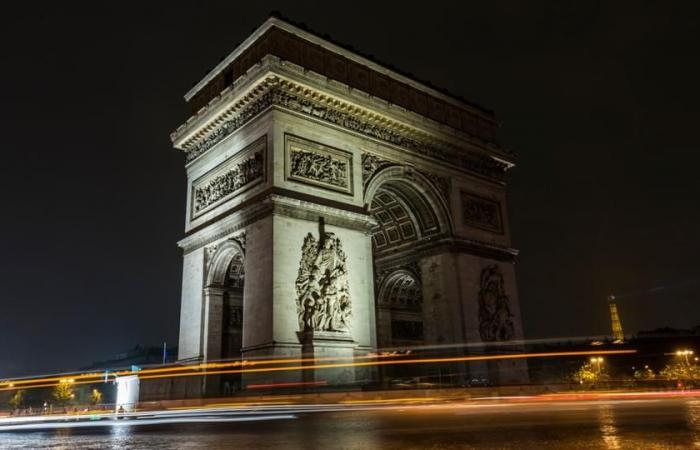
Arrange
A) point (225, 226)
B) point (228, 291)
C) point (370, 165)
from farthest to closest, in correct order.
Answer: point (370, 165), point (228, 291), point (225, 226)

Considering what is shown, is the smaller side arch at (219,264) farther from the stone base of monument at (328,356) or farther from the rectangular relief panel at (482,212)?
the rectangular relief panel at (482,212)

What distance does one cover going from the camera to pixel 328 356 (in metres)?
16.9

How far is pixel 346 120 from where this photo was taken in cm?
2081

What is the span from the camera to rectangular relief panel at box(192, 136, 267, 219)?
62.8 ft

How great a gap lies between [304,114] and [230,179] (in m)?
3.73

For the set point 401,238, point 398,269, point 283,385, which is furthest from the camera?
point 398,269

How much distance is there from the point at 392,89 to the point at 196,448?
19.6 meters

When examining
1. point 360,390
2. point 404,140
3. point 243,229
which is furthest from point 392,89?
point 360,390

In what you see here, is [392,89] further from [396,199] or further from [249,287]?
[249,287]

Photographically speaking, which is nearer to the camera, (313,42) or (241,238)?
(241,238)

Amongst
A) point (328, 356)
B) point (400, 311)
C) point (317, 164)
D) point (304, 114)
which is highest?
point (304, 114)

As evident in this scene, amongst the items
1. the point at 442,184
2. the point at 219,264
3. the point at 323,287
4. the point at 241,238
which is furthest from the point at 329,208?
the point at 442,184

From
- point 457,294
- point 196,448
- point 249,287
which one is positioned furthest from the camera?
point 457,294

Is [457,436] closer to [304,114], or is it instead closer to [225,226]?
[304,114]
